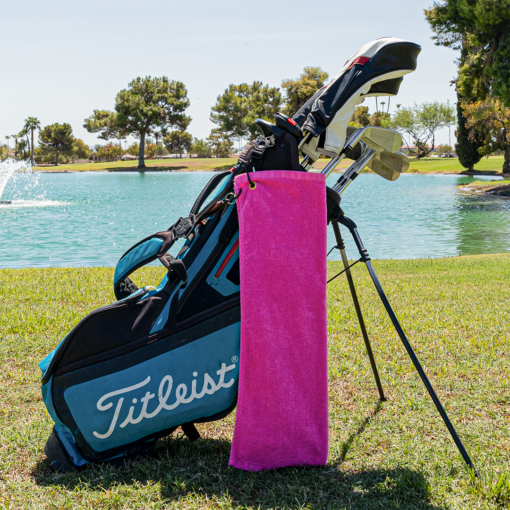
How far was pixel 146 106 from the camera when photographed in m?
73.3

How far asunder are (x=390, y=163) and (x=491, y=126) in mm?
37841

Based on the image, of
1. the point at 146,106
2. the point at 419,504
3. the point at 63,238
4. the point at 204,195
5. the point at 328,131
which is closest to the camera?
the point at 419,504

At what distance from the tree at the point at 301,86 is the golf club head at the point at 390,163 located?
68.5 m

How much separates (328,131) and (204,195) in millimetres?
625

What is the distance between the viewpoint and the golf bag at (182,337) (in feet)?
7.22

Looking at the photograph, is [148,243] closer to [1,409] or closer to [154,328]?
[154,328]

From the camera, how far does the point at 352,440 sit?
261 cm

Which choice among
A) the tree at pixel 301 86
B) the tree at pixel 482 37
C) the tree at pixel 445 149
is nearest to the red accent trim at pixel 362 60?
the tree at pixel 482 37

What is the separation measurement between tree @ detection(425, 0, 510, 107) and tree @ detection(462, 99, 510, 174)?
265 inches

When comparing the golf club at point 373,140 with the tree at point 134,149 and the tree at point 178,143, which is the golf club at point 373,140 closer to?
the tree at point 178,143

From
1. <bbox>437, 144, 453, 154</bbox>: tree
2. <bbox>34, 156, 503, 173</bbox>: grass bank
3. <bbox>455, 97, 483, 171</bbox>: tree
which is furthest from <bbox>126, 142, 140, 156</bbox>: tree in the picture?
<bbox>455, 97, 483, 171</bbox>: tree

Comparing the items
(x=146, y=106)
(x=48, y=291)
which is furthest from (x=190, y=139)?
(x=48, y=291)

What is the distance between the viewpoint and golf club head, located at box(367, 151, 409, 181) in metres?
2.76

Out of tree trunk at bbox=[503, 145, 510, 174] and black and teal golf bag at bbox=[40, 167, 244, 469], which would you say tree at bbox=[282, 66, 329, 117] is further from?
black and teal golf bag at bbox=[40, 167, 244, 469]
